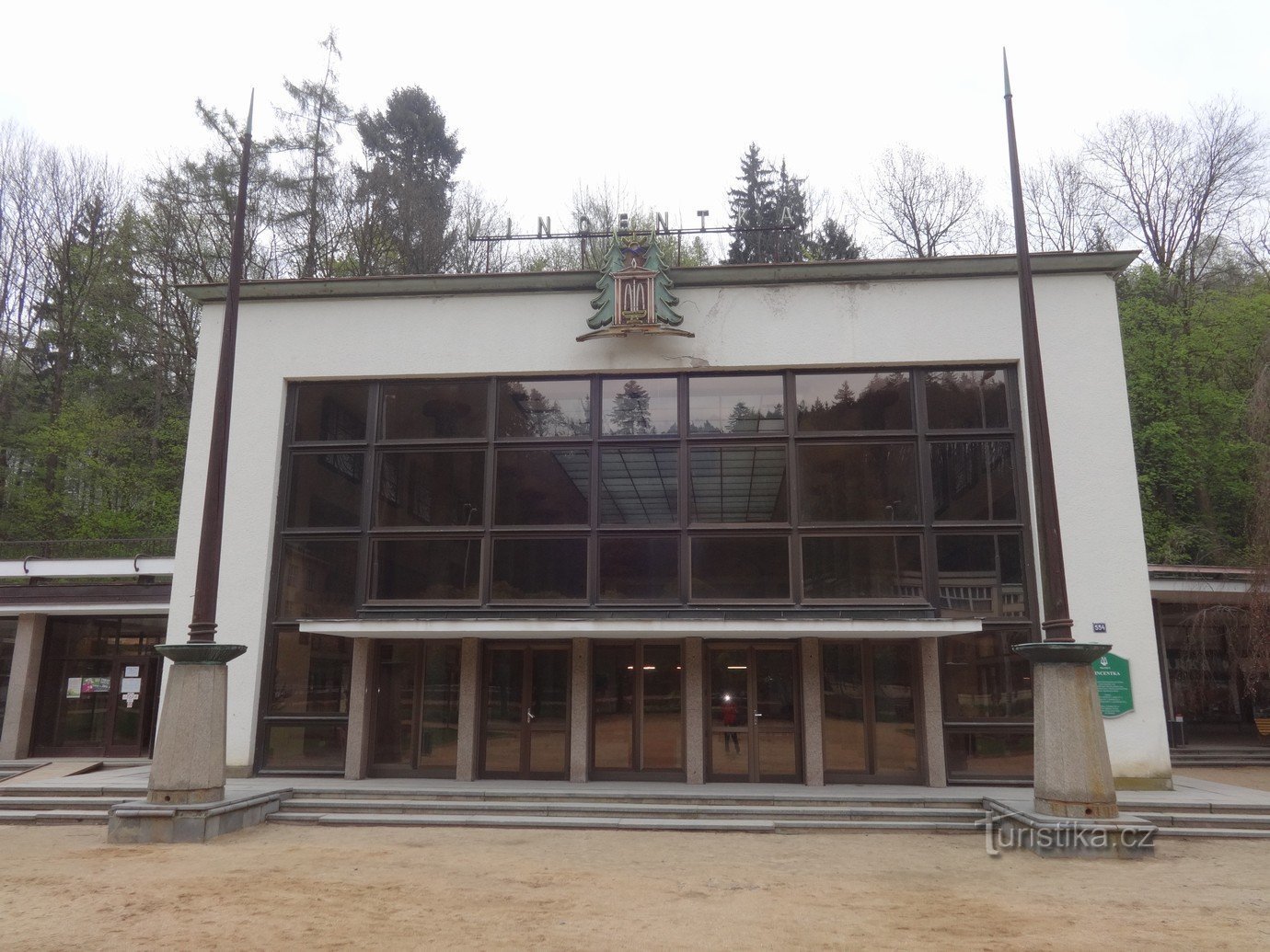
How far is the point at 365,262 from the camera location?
2880 centimetres

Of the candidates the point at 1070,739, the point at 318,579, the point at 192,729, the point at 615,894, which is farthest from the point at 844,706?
the point at 192,729

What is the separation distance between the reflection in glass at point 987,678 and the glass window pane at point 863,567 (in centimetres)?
104

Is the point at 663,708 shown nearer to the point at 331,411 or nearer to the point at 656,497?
the point at 656,497

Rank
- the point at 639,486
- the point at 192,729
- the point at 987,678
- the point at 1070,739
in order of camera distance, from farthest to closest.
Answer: the point at 639,486, the point at 987,678, the point at 192,729, the point at 1070,739

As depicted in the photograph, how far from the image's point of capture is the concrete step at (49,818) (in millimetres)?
11148

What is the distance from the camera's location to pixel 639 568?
1374 centimetres

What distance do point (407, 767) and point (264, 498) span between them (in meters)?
5.02

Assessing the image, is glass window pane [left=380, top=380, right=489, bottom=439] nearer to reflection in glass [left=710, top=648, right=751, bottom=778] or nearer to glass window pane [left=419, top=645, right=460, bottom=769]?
glass window pane [left=419, top=645, right=460, bottom=769]

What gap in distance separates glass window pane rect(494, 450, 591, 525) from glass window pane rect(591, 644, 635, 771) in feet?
7.12

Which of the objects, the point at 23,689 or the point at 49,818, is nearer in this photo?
the point at 49,818

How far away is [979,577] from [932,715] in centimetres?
223

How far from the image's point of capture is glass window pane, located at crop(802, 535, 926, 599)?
13281mm

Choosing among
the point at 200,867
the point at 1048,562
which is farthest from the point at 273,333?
the point at 1048,562

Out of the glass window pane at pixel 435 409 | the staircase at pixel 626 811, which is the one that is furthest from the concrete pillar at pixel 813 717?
the glass window pane at pixel 435 409
